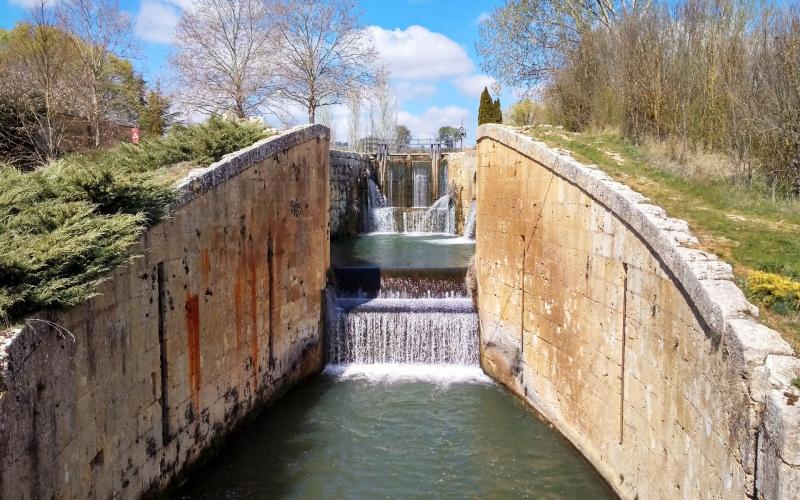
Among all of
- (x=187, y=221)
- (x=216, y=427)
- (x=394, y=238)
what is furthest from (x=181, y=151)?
(x=394, y=238)

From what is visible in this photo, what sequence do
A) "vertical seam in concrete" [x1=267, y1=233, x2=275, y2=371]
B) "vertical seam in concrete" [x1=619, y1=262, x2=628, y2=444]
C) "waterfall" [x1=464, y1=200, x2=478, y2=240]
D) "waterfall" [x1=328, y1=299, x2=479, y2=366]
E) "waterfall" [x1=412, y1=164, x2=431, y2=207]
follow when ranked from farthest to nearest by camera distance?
"waterfall" [x1=412, y1=164, x2=431, y2=207] → "waterfall" [x1=464, y1=200, x2=478, y2=240] → "waterfall" [x1=328, y1=299, x2=479, y2=366] → "vertical seam in concrete" [x1=267, y1=233, x2=275, y2=371] → "vertical seam in concrete" [x1=619, y1=262, x2=628, y2=444]

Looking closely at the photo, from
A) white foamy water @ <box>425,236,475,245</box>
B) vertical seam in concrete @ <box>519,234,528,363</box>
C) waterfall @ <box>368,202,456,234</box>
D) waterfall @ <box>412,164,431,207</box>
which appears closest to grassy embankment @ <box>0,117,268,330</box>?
vertical seam in concrete @ <box>519,234,528,363</box>

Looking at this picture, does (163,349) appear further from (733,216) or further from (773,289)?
(733,216)

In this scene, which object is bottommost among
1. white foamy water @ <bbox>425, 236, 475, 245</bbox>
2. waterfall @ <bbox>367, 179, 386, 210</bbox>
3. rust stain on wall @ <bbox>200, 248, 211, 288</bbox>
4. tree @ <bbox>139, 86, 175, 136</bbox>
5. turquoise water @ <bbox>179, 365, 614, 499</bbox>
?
turquoise water @ <bbox>179, 365, 614, 499</bbox>

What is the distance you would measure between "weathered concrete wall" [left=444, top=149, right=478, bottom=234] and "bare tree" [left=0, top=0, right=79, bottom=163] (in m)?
13.1

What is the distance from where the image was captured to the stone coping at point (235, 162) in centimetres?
715

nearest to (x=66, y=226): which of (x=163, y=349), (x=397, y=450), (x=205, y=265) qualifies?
(x=163, y=349)

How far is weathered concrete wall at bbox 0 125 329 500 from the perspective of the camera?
4.43m

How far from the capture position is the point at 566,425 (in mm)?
8289

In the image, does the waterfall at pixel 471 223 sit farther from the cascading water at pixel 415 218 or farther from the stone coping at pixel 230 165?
the stone coping at pixel 230 165

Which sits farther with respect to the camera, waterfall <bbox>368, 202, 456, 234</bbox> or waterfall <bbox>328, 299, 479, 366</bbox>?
waterfall <bbox>368, 202, 456, 234</bbox>

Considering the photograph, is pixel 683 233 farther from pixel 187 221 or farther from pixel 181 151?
pixel 181 151

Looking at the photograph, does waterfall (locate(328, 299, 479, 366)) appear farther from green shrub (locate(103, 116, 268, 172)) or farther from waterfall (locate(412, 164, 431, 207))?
waterfall (locate(412, 164, 431, 207))

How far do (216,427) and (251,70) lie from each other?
55.7ft
